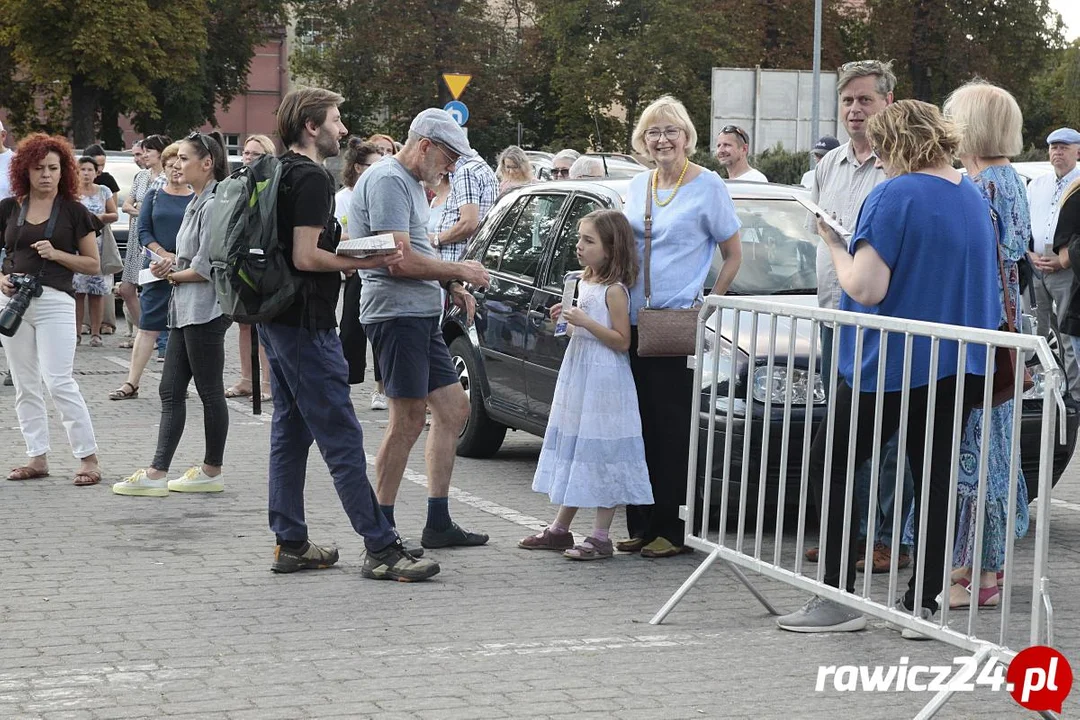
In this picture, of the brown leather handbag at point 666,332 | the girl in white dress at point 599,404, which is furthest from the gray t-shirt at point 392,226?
the brown leather handbag at point 666,332

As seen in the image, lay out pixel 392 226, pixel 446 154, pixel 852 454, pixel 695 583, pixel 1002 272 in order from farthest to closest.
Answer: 1. pixel 446 154
2. pixel 392 226
3. pixel 1002 272
4. pixel 695 583
5. pixel 852 454

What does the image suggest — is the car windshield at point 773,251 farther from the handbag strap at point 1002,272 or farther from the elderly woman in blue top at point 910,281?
the elderly woman in blue top at point 910,281

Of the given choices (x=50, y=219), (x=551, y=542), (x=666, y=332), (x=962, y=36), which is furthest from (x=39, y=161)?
(x=962, y=36)

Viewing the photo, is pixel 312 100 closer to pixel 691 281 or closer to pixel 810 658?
pixel 691 281

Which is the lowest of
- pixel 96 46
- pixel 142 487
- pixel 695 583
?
pixel 142 487

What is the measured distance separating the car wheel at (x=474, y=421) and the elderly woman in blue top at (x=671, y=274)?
2530 mm

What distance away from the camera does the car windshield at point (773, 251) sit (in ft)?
26.6

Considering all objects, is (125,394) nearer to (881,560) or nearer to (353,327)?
(353,327)

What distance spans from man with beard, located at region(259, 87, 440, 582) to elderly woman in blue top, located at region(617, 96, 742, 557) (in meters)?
1.13

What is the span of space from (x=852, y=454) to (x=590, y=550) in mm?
1962

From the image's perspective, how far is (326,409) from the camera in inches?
255

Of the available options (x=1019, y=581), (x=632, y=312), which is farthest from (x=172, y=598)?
(x=1019, y=581)

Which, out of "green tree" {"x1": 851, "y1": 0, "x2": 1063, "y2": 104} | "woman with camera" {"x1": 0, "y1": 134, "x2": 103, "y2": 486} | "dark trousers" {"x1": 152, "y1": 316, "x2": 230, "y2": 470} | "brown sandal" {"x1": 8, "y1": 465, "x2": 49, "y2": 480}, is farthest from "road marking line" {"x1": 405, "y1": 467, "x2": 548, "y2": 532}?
"green tree" {"x1": 851, "y1": 0, "x2": 1063, "y2": 104}

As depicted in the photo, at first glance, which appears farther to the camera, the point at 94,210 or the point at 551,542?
the point at 94,210
